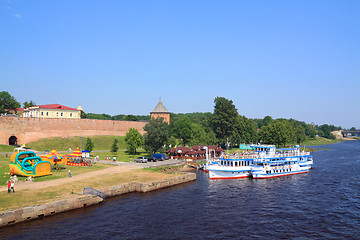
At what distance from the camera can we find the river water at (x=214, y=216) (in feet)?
85.9

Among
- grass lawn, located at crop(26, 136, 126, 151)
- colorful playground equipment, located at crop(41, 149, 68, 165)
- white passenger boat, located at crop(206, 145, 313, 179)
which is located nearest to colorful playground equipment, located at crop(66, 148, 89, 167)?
colorful playground equipment, located at crop(41, 149, 68, 165)

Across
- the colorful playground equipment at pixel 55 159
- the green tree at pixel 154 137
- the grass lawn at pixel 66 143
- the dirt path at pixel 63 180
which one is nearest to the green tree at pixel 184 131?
the grass lawn at pixel 66 143

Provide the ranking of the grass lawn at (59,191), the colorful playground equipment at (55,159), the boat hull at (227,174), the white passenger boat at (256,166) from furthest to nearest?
the white passenger boat at (256,166)
the boat hull at (227,174)
the colorful playground equipment at (55,159)
the grass lawn at (59,191)

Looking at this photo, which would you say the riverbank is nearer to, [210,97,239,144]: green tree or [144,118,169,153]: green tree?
[144,118,169,153]: green tree

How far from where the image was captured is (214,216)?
104 ft

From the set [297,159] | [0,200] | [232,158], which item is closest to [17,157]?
[0,200]

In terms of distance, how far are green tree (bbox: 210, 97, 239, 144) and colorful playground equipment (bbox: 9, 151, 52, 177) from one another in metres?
80.4

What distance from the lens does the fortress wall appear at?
3280 inches

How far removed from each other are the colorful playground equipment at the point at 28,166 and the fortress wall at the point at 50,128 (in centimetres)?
4780

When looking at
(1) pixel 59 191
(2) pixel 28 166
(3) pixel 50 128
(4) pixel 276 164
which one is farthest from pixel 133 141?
(1) pixel 59 191

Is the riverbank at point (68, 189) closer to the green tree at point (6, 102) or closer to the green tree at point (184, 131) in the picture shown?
the green tree at point (184, 131)

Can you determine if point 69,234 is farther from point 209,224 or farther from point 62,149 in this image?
point 62,149

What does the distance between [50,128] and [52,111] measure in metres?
16.8

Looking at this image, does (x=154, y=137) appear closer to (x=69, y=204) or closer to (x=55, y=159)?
(x=55, y=159)
